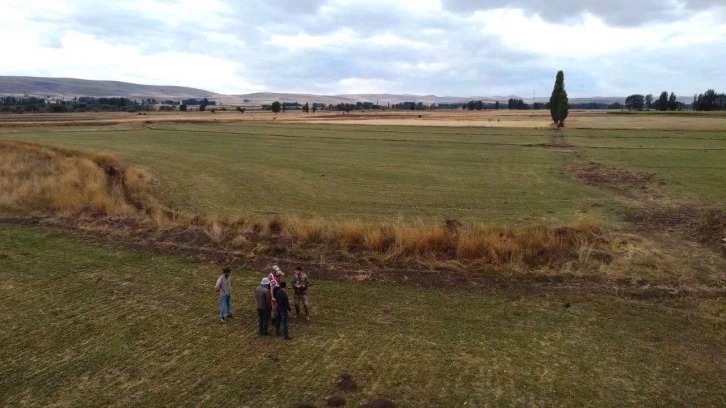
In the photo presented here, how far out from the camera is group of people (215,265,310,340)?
13852mm

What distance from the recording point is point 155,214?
85.8 feet

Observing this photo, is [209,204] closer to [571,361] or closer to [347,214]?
[347,214]

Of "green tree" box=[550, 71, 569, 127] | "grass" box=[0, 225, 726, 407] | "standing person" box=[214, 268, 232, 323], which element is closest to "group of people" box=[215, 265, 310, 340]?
"standing person" box=[214, 268, 232, 323]

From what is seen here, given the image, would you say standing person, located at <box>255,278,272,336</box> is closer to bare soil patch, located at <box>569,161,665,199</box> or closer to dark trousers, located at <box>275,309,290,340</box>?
dark trousers, located at <box>275,309,290,340</box>

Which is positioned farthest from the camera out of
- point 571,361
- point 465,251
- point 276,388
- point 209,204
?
point 209,204

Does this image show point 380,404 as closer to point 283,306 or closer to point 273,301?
point 283,306

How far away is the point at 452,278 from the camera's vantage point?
18656mm

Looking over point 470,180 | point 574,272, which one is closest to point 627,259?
point 574,272

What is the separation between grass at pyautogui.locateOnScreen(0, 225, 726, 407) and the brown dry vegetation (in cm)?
264

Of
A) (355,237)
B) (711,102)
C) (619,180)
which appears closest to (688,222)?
(619,180)

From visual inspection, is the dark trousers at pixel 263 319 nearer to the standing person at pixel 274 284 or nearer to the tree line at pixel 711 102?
the standing person at pixel 274 284

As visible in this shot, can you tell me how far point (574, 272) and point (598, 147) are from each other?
47.3 metres

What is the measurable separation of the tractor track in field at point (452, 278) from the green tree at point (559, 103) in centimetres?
8698

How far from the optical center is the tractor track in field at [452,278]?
1711 centimetres
